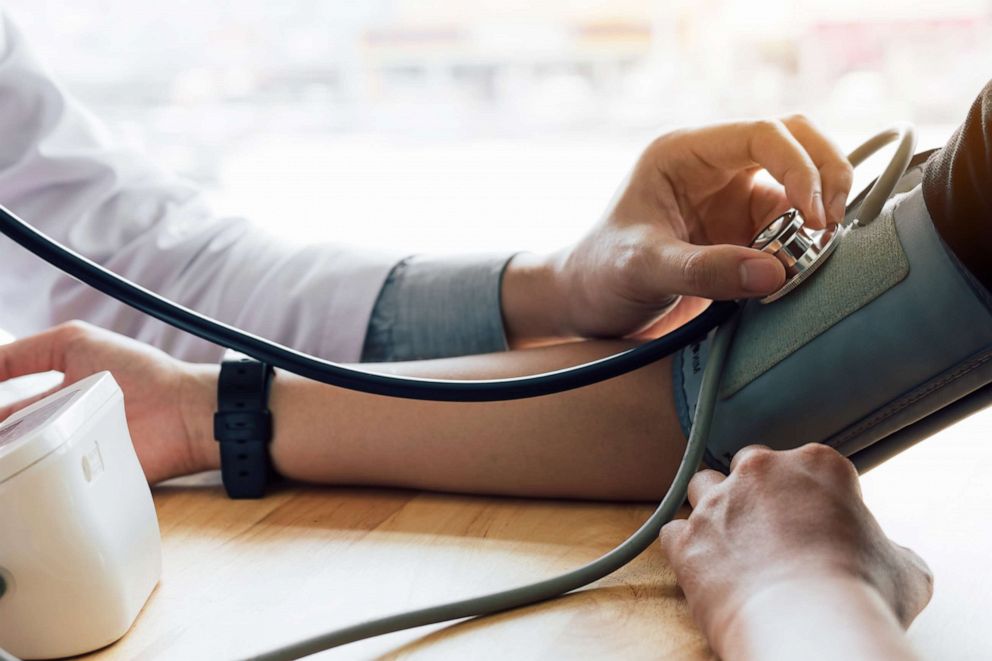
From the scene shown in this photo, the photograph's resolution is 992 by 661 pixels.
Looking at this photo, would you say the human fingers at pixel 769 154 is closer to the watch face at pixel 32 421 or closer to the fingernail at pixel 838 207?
the fingernail at pixel 838 207

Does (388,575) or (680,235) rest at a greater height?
(680,235)

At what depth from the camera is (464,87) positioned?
7.32ft

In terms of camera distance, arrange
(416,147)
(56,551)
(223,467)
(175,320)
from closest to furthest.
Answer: (56,551) < (175,320) < (223,467) < (416,147)

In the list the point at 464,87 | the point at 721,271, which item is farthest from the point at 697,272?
the point at 464,87

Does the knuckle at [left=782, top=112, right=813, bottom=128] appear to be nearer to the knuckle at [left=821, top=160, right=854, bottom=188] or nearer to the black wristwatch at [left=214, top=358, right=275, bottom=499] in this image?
the knuckle at [left=821, top=160, right=854, bottom=188]

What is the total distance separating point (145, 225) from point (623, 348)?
0.45 meters

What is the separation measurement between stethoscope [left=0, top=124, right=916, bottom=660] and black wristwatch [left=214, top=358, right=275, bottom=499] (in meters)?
0.12

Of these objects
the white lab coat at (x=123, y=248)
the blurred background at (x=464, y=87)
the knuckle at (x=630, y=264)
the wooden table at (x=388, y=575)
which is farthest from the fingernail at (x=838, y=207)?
the blurred background at (x=464, y=87)

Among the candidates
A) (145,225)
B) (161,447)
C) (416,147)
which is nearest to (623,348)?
(161,447)

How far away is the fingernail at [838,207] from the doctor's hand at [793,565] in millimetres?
160

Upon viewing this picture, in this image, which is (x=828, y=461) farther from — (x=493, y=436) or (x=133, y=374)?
(x=133, y=374)

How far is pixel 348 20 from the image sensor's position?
229cm

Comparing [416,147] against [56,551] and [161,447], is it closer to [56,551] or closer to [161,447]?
[161,447]

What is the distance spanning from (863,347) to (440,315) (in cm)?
36
